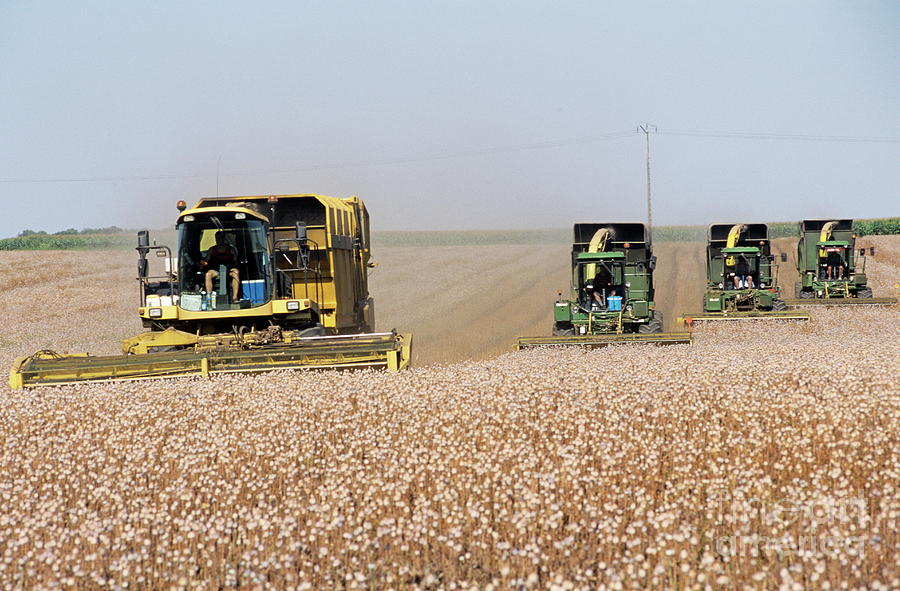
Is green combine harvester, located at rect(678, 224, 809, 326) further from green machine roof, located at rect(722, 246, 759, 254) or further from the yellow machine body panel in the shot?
the yellow machine body panel

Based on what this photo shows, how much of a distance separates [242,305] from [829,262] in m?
27.0

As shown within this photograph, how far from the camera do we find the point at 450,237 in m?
87.7

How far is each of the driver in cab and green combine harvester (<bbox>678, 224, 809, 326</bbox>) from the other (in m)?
16.1

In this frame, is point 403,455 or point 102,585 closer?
point 102,585

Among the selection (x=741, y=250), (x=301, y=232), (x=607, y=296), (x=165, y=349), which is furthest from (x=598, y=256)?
(x=165, y=349)

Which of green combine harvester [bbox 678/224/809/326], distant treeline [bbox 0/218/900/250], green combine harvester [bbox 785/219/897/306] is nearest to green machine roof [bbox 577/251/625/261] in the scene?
green combine harvester [bbox 678/224/809/326]

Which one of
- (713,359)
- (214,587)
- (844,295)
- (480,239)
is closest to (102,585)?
(214,587)

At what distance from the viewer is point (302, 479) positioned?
725 centimetres

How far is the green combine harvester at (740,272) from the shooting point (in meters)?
27.9

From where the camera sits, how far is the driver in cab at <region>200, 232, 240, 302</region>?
47.9 feet

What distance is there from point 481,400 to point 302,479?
259 centimetres

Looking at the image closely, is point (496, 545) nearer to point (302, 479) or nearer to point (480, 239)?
point (302, 479)

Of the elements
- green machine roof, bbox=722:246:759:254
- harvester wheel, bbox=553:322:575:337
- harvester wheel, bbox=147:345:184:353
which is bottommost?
harvester wheel, bbox=553:322:575:337

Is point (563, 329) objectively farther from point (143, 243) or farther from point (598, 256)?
point (143, 243)
